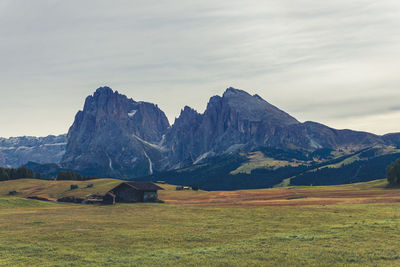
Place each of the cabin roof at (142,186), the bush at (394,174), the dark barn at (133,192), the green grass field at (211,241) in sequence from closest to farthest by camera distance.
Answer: the green grass field at (211,241) → the cabin roof at (142,186) → the dark barn at (133,192) → the bush at (394,174)

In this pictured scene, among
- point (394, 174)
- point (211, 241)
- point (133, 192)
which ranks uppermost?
point (394, 174)

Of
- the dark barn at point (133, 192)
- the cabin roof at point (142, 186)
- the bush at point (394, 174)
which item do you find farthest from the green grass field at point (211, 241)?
the bush at point (394, 174)

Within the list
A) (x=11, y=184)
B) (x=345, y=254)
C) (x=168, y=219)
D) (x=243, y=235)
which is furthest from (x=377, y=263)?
(x=11, y=184)

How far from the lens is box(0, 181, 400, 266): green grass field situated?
97.1 ft

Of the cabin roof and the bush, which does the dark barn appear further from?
the bush

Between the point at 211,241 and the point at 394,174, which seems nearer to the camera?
the point at 211,241

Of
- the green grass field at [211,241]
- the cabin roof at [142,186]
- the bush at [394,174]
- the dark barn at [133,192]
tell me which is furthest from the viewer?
the bush at [394,174]

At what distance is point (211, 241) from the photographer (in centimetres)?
3709

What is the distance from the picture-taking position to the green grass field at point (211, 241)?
29.6m

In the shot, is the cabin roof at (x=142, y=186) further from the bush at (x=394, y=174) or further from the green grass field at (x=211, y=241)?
the bush at (x=394, y=174)

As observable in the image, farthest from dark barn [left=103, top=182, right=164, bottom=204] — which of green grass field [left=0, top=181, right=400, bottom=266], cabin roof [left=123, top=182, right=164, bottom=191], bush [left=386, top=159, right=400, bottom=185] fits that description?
bush [left=386, top=159, right=400, bottom=185]

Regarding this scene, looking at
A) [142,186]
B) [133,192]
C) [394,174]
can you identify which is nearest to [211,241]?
[142,186]

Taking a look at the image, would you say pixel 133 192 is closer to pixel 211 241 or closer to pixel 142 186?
pixel 142 186

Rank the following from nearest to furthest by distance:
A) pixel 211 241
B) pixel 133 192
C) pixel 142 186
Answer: pixel 211 241 → pixel 133 192 → pixel 142 186
